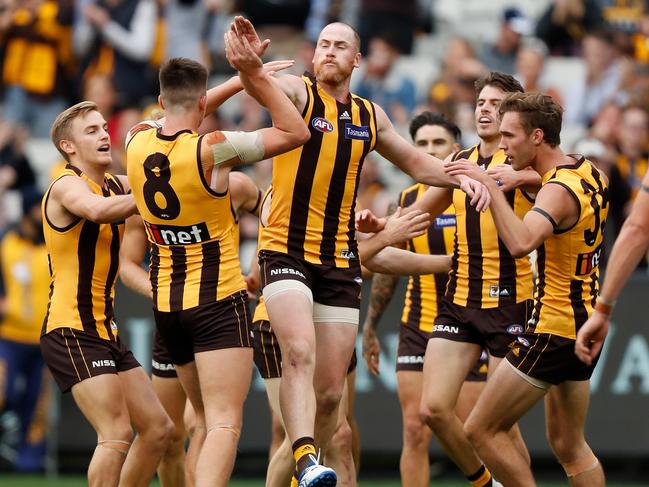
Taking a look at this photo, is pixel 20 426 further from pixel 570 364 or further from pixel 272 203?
pixel 570 364

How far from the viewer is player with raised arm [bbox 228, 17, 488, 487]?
A: 30.5 ft

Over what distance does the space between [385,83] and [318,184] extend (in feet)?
29.0

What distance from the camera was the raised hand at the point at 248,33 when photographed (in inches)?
345

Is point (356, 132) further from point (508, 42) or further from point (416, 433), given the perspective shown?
point (508, 42)

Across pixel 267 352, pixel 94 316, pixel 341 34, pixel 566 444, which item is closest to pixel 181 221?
pixel 94 316

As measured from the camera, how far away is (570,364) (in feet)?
30.2

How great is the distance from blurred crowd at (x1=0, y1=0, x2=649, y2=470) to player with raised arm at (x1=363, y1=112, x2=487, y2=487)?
3931mm

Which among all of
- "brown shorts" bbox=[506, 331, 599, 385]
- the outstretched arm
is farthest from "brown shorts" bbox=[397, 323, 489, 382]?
the outstretched arm

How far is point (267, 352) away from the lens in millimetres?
10031

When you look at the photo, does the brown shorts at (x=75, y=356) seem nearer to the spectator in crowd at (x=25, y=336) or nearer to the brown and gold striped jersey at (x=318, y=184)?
the brown and gold striped jersey at (x=318, y=184)

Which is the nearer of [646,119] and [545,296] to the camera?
[545,296]

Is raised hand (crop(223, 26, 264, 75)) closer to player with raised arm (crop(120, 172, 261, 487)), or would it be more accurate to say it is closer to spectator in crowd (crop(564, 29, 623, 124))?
player with raised arm (crop(120, 172, 261, 487))

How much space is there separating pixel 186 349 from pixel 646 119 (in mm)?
8799

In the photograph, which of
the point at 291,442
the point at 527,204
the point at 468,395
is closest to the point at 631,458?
the point at 468,395
